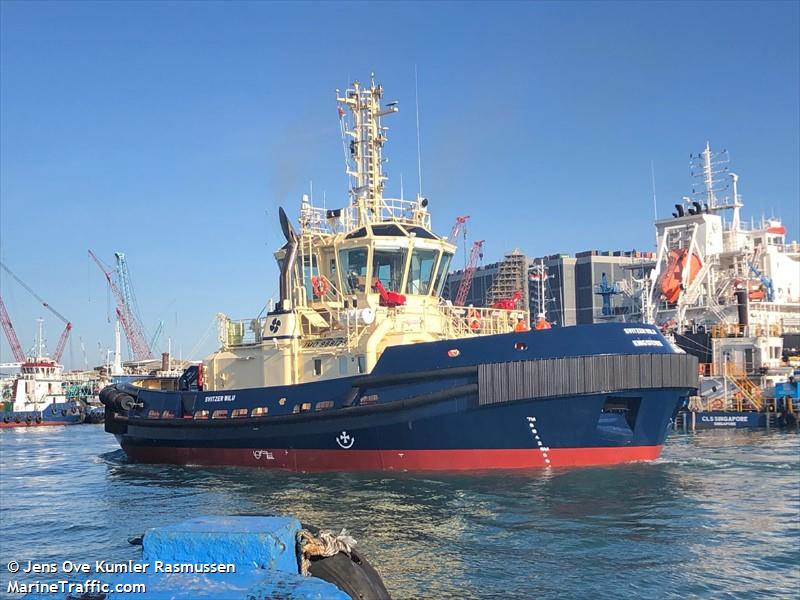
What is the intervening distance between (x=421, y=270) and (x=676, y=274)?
95.4ft

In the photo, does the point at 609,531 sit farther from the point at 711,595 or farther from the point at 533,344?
→ the point at 533,344

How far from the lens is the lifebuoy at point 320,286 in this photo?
2086 centimetres

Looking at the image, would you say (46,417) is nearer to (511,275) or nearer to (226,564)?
(511,275)

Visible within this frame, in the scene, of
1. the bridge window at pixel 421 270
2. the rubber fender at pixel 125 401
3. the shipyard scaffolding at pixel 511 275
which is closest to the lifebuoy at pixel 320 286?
the bridge window at pixel 421 270

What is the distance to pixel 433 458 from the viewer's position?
16.9 m

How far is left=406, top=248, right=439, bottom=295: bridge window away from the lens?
2062cm

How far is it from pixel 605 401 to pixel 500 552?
676cm

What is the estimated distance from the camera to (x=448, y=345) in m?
17.0

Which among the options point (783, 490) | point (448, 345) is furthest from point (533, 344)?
point (783, 490)

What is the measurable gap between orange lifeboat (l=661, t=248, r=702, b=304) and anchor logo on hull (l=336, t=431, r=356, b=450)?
31805mm

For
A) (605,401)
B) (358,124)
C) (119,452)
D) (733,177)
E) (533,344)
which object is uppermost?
(733,177)

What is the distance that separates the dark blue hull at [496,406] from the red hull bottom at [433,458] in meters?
0.02

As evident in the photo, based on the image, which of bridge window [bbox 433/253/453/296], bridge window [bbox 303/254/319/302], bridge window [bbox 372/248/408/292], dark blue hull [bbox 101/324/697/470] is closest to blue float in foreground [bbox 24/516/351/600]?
dark blue hull [bbox 101/324/697/470]

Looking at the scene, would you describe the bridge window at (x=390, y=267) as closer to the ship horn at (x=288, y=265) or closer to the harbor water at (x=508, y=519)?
the ship horn at (x=288, y=265)
